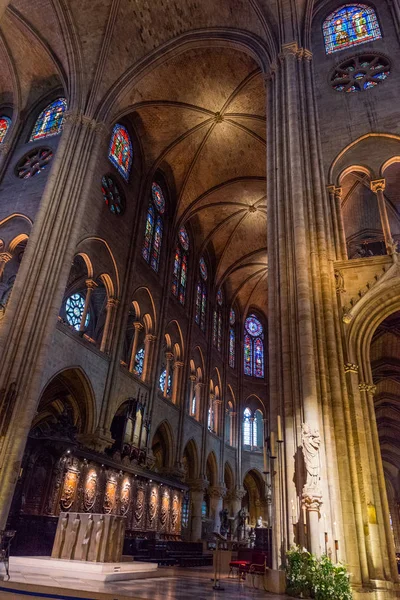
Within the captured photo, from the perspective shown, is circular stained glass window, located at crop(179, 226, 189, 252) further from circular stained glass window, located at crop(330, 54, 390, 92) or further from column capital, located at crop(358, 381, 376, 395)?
column capital, located at crop(358, 381, 376, 395)

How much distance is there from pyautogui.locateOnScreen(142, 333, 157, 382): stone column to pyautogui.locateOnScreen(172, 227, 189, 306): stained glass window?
158 inches

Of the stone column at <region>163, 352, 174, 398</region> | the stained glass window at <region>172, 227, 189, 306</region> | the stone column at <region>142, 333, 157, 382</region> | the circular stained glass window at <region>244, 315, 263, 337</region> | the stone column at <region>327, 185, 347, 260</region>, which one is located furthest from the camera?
the circular stained glass window at <region>244, 315, 263, 337</region>

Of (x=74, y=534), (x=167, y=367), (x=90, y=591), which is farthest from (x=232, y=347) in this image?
(x=90, y=591)

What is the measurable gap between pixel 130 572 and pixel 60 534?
63.6 inches

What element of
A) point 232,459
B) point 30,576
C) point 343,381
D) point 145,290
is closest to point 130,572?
point 30,576

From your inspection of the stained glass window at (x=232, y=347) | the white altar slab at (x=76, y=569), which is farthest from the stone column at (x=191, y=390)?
the white altar slab at (x=76, y=569)

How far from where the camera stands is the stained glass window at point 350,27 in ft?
54.5

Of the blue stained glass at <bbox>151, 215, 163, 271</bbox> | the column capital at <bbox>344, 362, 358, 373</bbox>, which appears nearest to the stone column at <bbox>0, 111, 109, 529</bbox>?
the blue stained glass at <bbox>151, 215, 163, 271</bbox>

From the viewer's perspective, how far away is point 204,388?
2650 cm

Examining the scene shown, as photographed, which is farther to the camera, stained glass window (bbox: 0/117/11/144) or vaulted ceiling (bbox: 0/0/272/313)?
stained glass window (bbox: 0/117/11/144)

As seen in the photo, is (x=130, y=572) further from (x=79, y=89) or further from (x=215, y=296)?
(x=215, y=296)

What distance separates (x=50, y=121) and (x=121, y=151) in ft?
11.4

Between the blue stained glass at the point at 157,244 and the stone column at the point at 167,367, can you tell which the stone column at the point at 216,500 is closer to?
the stone column at the point at 167,367

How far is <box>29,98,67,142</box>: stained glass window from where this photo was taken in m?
19.7
